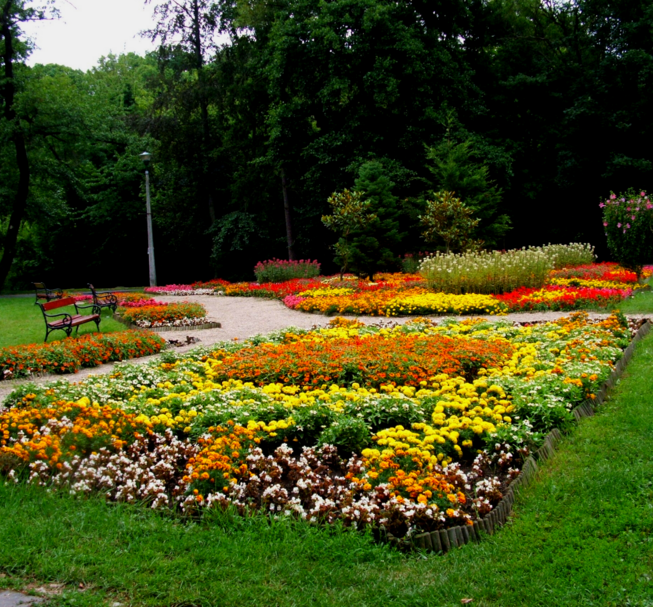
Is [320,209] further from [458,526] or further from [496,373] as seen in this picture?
[458,526]

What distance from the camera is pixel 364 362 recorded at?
6.76 metres

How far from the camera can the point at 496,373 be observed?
21.0ft

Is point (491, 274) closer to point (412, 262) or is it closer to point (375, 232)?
point (375, 232)

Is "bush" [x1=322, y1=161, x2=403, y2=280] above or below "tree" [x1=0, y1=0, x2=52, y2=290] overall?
below

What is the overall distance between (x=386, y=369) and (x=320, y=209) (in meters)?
23.2

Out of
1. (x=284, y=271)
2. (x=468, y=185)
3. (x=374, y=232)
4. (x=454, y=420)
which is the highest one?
(x=468, y=185)

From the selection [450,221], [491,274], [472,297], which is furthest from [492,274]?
[450,221]

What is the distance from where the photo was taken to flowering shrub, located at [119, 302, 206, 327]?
511 inches

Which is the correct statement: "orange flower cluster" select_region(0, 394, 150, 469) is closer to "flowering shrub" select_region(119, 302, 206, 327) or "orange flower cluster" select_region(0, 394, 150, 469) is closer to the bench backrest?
the bench backrest

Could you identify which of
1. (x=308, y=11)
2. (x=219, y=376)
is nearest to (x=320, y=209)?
(x=308, y=11)

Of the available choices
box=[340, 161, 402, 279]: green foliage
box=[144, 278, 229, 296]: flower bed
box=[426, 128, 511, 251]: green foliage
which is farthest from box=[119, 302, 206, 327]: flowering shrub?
box=[426, 128, 511, 251]: green foliage

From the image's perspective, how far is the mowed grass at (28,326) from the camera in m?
11.8

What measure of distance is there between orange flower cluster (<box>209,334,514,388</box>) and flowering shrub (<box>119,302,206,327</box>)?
17.2 ft

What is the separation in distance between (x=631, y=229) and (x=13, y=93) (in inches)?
946
